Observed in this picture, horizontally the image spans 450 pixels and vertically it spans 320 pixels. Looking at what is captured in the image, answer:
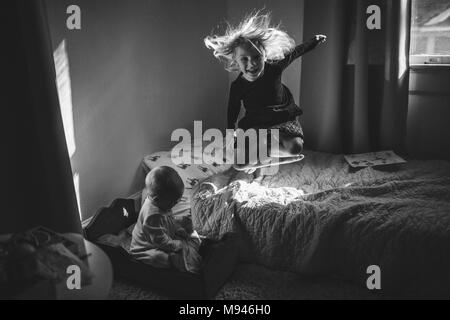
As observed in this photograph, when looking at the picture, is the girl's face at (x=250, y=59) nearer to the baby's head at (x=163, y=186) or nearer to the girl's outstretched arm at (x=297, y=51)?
the girl's outstretched arm at (x=297, y=51)

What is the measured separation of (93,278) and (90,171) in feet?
2.53

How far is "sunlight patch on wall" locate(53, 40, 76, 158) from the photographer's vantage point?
196cm

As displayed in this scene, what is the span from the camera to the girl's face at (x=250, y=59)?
63.7 inches

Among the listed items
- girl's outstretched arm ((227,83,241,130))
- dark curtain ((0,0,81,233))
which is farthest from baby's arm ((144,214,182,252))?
girl's outstretched arm ((227,83,241,130))

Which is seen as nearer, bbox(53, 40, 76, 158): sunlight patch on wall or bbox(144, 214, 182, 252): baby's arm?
bbox(144, 214, 182, 252): baby's arm

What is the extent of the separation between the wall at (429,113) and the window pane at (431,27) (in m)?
0.16

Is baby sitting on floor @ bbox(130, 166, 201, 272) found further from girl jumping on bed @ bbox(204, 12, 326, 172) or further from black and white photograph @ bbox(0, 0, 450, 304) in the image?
girl jumping on bed @ bbox(204, 12, 326, 172)

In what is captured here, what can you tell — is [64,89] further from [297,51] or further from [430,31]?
[430,31]

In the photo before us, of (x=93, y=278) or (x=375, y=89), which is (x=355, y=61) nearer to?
(x=375, y=89)

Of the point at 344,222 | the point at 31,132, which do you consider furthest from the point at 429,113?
the point at 31,132

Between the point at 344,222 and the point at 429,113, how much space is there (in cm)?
119

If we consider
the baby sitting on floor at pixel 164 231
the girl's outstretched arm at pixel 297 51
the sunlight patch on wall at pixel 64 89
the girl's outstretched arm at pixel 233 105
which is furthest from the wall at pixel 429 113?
the sunlight patch on wall at pixel 64 89

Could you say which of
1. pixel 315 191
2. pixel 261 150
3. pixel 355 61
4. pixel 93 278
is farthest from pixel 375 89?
pixel 93 278
